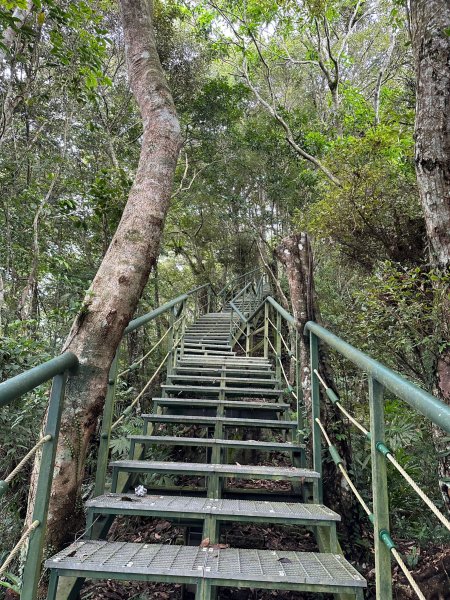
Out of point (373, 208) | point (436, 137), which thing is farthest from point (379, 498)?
point (373, 208)

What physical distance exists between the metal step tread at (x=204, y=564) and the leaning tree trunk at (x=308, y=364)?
552 mm

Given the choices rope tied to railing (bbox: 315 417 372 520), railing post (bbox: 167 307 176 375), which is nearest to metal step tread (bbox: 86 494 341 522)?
rope tied to railing (bbox: 315 417 372 520)

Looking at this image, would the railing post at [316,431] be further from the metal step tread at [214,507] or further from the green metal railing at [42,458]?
the green metal railing at [42,458]

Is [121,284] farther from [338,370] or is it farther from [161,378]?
[161,378]

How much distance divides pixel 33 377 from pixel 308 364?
193 cm

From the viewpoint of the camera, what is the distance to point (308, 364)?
2707mm

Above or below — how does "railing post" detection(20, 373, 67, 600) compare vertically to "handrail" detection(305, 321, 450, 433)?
below

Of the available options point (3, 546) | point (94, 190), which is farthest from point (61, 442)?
point (94, 190)

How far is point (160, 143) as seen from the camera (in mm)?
2629

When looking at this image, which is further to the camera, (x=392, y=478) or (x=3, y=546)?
(x=392, y=478)

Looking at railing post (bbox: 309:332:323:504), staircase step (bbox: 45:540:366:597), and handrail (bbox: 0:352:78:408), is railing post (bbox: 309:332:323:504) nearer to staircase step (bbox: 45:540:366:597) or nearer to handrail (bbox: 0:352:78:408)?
staircase step (bbox: 45:540:366:597)

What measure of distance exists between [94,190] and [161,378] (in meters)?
3.33

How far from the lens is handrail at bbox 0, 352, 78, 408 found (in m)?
1.10

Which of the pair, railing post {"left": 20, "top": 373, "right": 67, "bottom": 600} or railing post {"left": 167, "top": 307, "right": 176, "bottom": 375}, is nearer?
railing post {"left": 20, "top": 373, "right": 67, "bottom": 600}
